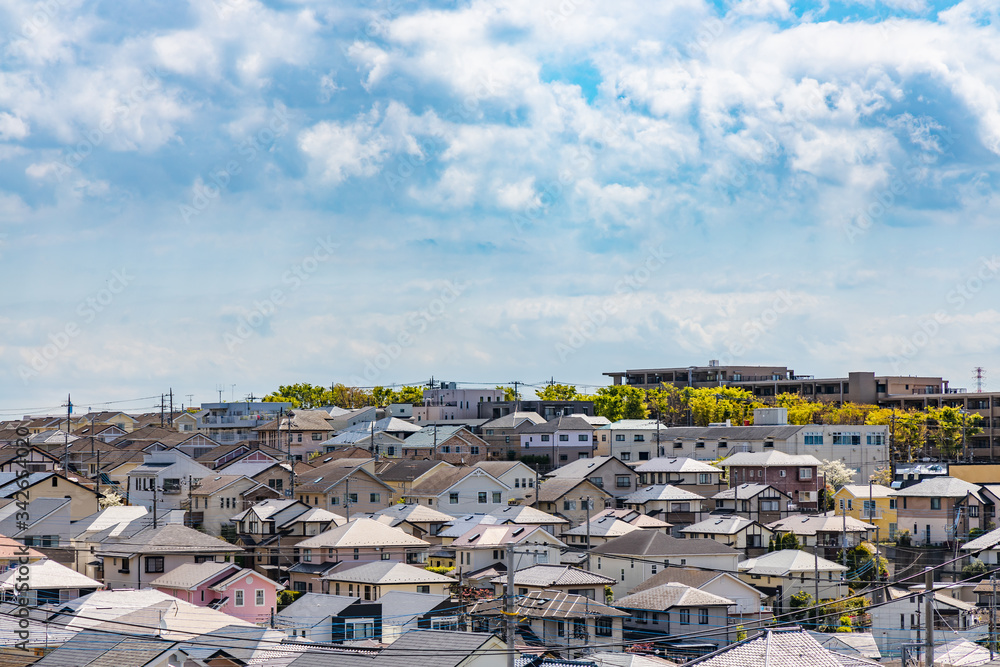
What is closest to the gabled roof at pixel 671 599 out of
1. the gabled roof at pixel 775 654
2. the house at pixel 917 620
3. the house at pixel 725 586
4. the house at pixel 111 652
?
the house at pixel 725 586

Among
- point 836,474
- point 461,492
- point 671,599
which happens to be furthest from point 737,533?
point 836,474

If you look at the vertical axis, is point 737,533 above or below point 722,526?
below

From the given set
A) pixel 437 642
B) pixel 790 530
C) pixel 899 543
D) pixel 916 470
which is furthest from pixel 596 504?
pixel 437 642

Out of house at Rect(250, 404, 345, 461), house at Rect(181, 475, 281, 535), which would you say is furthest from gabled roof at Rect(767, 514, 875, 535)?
house at Rect(250, 404, 345, 461)

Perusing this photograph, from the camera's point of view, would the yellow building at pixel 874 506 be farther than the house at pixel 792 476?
No

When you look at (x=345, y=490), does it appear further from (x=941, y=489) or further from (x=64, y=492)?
(x=941, y=489)

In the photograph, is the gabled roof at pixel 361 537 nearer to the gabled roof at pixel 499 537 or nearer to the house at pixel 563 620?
the gabled roof at pixel 499 537

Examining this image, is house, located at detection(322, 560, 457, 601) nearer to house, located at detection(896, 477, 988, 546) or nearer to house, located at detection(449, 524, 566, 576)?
house, located at detection(449, 524, 566, 576)
